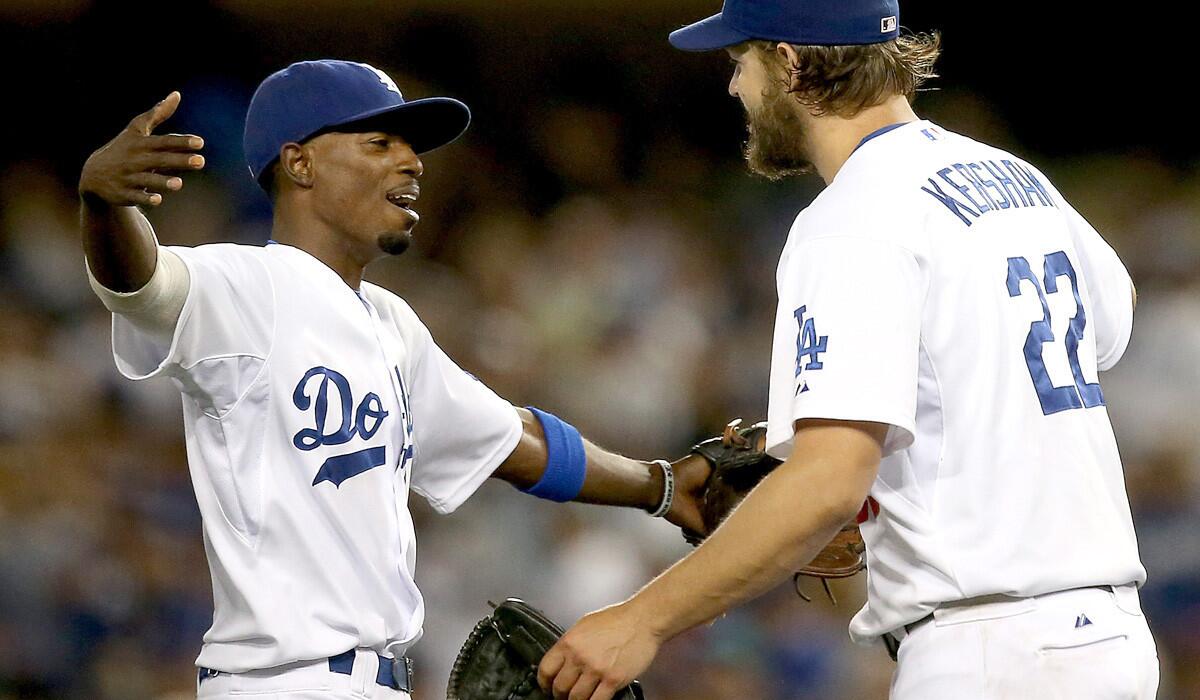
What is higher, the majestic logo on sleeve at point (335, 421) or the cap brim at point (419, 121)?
the cap brim at point (419, 121)

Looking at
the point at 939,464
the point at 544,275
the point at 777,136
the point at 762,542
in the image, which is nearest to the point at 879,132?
the point at 777,136

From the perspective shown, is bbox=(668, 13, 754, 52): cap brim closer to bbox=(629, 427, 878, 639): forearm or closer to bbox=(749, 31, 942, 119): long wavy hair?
bbox=(749, 31, 942, 119): long wavy hair

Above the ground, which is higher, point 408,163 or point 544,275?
point 408,163

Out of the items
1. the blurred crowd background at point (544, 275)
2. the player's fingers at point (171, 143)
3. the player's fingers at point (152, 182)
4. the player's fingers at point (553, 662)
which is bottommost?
the blurred crowd background at point (544, 275)

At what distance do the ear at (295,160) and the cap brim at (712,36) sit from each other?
89cm

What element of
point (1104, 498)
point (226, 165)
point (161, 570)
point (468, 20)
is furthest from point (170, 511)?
point (1104, 498)

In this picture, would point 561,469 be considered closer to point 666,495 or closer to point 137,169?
point 666,495

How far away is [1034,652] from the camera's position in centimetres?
204

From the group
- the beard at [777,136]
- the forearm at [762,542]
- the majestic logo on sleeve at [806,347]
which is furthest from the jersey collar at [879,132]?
the forearm at [762,542]

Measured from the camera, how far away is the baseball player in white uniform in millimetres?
2430

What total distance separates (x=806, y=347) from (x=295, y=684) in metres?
1.15

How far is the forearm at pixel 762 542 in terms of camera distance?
6.63 feet

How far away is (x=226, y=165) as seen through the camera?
6863mm

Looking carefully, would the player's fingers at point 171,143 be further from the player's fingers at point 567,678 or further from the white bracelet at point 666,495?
the white bracelet at point 666,495
